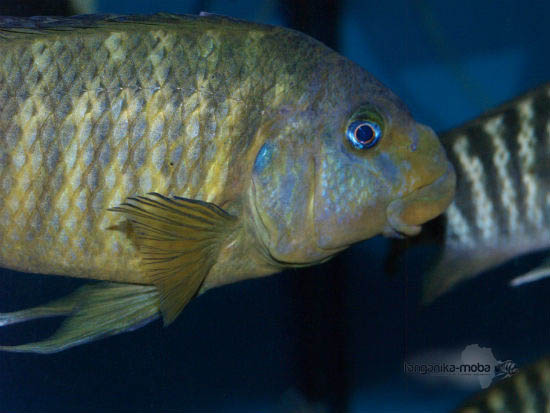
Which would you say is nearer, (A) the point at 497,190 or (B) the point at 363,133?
Result: (B) the point at 363,133

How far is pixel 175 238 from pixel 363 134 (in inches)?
20.4

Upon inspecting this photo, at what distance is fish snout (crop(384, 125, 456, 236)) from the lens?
4.41 feet

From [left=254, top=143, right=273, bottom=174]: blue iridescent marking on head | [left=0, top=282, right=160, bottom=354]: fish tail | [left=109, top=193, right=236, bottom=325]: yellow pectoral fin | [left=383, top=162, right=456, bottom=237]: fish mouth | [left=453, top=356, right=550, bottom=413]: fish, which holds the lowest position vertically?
[left=453, top=356, right=550, bottom=413]: fish

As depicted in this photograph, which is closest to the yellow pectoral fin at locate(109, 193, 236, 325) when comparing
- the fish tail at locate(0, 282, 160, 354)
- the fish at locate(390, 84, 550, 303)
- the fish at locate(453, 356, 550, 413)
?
the fish tail at locate(0, 282, 160, 354)

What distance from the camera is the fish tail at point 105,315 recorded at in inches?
55.7

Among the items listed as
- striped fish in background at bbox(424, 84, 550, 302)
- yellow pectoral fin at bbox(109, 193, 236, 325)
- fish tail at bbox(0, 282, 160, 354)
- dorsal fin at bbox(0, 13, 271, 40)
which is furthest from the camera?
striped fish in background at bbox(424, 84, 550, 302)

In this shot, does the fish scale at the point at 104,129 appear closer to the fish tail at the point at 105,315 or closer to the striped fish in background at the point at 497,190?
the fish tail at the point at 105,315

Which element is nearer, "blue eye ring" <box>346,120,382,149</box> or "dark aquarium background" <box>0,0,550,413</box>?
"blue eye ring" <box>346,120,382,149</box>

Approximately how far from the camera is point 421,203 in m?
1.36

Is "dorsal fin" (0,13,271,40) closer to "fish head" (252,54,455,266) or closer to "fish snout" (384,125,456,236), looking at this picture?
"fish head" (252,54,455,266)

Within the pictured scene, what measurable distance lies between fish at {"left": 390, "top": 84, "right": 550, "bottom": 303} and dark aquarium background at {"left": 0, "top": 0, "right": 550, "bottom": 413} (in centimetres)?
11

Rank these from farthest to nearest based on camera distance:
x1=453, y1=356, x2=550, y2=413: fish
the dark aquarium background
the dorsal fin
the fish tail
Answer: the dark aquarium background → x1=453, y1=356, x2=550, y2=413: fish → the fish tail → the dorsal fin

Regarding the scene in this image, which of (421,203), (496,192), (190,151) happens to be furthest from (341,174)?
(496,192)

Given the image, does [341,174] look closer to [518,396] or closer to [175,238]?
[175,238]
